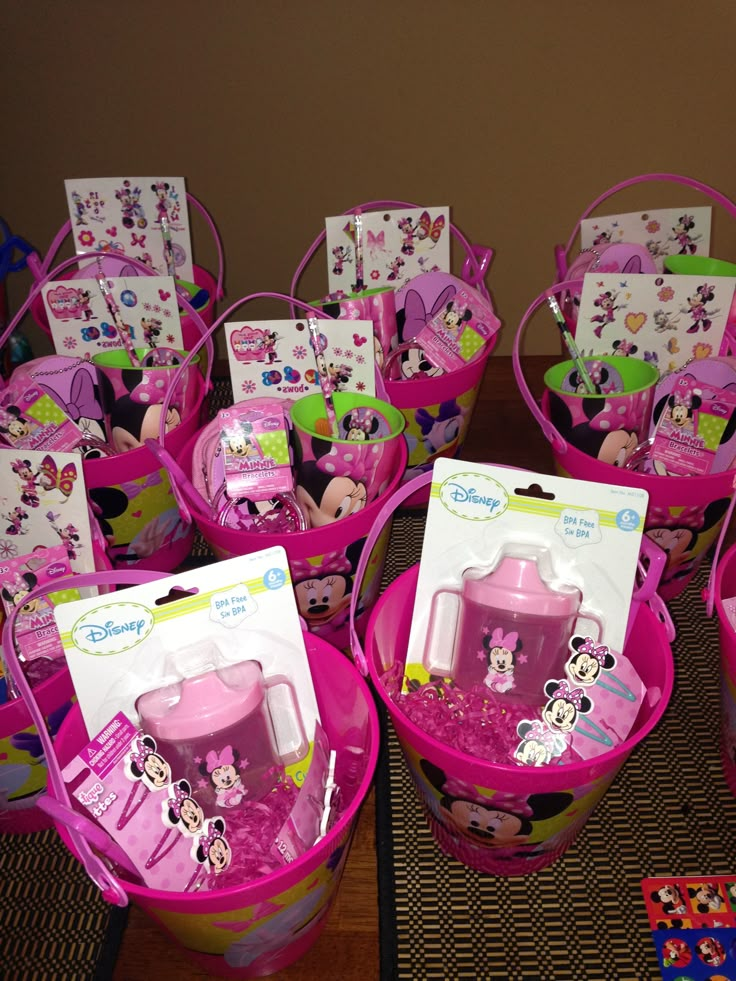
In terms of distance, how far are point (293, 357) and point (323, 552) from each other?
0.38 meters

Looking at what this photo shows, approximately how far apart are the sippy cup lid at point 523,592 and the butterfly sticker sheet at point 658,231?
37.6 inches

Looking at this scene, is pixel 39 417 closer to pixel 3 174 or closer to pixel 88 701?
pixel 88 701

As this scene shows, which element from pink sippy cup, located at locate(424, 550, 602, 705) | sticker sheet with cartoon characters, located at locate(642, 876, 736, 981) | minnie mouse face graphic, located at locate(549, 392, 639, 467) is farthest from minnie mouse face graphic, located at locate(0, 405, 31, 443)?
sticker sheet with cartoon characters, located at locate(642, 876, 736, 981)

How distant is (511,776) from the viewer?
0.72m

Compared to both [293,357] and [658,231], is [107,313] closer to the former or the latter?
[293,357]

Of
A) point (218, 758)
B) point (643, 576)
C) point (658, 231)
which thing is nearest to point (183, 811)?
point (218, 758)

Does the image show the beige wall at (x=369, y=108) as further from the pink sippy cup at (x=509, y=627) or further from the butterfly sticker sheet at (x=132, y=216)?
the pink sippy cup at (x=509, y=627)

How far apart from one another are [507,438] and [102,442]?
868 millimetres

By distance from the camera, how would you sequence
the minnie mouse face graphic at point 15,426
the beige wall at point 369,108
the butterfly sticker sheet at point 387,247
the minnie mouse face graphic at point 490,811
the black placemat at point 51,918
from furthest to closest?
the beige wall at point 369,108, the butterfly sticker sheet at point 387,247, the minnie mouse face graphic at point 15,426, the black placemat at point 51,918, the minnie mouse face graphic at point 490,811

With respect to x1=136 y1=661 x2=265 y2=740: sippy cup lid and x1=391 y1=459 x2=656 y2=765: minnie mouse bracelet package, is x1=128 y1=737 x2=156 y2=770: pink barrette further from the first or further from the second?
x1=391 y1=459 x2=656 y2=765: minnie mouse bracelet package

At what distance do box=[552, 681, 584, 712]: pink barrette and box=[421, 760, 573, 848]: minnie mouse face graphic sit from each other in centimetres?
12

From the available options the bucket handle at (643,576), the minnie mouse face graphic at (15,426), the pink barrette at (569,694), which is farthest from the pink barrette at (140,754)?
the minnie mouse face graphic at (15,426)

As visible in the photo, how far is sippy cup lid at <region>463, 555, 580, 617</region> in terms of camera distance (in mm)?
878

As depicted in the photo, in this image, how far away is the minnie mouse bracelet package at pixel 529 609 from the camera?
85cm
